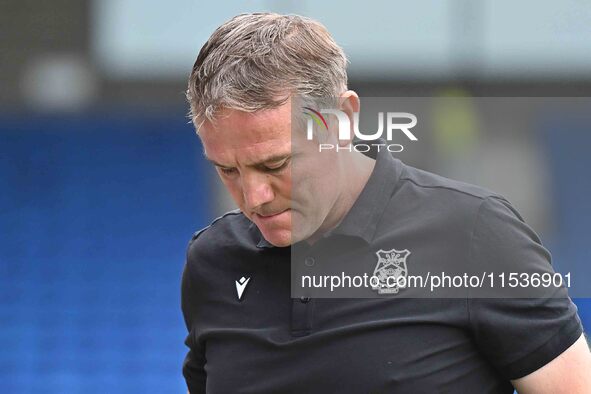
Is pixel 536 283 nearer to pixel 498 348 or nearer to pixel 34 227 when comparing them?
pixel 498 348

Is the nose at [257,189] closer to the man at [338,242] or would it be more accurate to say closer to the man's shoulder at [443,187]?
the man at [338,242]

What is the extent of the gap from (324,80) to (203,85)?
0.53 feet

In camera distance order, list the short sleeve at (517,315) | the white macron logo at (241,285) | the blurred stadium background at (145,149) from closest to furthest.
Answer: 1. the short sleeve at (517,315)
2. the white macron logo at (241,285)
3. the blurred stadium background at (145,149)

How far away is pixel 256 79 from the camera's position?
1286 millimetres

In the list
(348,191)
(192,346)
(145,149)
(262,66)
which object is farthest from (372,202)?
(145,149)

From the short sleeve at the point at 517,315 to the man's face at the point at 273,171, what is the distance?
0.77 ft

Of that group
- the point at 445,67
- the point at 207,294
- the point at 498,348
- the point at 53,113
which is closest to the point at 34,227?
the point at 53,113

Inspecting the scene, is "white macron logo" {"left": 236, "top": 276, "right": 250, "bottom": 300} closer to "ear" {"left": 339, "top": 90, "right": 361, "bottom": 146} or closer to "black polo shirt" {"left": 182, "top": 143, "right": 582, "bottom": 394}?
"black polo shirt" {"left": 182, "top": 143, "right": 582, "bottom": 394}

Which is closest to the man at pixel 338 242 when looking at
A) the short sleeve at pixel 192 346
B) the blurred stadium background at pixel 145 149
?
the short sleeve at pixel 192 346

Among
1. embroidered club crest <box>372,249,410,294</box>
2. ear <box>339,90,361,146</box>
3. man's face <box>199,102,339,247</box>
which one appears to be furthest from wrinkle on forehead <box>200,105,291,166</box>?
embroidered club crest <box>372,249,410,294</box>

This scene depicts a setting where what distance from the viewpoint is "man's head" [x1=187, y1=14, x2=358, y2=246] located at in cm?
129

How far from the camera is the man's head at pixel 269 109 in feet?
4.23

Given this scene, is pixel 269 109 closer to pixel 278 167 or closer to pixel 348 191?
pixel 278 167

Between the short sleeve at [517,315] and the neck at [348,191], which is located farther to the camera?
the neck at [348,191]
